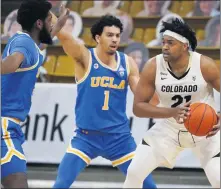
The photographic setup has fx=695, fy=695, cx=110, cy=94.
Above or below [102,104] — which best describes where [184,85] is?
above

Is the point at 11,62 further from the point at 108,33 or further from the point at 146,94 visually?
the point at 108,33

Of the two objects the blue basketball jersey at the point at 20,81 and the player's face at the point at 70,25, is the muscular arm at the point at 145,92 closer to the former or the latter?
the blue basketball jersey at the point at 20,81

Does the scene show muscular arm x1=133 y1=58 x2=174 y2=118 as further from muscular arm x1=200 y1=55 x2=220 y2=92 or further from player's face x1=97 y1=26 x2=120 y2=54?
player's face x1=97 y1=26 x2=120 y2=54

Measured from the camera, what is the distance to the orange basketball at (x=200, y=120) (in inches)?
210

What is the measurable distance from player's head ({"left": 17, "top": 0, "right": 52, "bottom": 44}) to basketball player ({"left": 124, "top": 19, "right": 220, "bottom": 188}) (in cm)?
115

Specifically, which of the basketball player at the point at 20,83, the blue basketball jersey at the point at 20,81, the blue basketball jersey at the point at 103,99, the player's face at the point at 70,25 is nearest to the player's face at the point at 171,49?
the blue basketball jersey at the point at 103,99

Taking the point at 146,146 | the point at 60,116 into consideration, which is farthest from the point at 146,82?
the point at 60,116

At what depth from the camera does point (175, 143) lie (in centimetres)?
583

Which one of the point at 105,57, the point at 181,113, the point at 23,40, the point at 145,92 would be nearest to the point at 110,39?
the point at 105,57

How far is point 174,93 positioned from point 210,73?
13.3 inches

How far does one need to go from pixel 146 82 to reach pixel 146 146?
54cm

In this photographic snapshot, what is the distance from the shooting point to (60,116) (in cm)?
884

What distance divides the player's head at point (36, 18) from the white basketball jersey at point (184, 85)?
1234 mm

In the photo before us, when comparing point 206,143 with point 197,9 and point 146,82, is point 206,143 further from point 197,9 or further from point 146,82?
point 197,9
